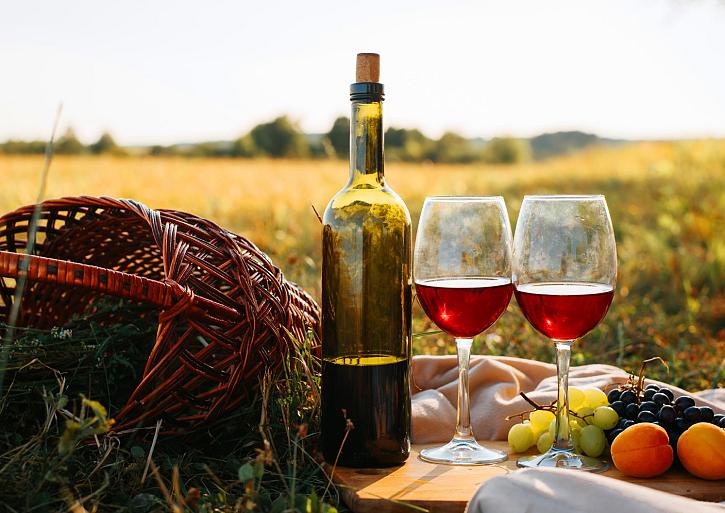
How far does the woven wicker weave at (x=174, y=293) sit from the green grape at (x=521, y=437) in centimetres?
57

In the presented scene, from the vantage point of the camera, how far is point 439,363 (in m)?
2.33

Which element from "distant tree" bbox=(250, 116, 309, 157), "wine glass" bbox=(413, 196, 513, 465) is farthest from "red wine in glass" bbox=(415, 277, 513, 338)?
"distant tree" bbox=(250, 116, 309, 157)

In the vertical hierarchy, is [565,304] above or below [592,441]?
above

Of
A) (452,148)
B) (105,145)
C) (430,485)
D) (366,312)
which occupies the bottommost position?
(430,485)

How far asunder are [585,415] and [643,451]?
0.22 m

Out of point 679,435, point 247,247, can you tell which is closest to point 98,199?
point 247,247

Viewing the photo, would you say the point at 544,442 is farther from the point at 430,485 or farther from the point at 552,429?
the point at 430,485

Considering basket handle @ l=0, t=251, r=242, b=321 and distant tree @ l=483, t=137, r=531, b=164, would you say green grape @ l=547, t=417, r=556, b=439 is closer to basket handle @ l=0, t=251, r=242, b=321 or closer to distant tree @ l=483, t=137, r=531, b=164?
basket handle @ l=0, t=251, r=242, b=321

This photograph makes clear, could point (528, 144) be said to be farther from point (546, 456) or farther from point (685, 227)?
point (546, 456)

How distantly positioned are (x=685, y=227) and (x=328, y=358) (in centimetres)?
545

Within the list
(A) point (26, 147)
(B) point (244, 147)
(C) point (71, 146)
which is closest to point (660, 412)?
(C) point (71, 146)

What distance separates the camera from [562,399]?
1.68 meters

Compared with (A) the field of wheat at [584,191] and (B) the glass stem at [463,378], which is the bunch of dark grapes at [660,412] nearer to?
(B) the glass stem at [463,378]

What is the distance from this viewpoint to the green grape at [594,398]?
1.93m
